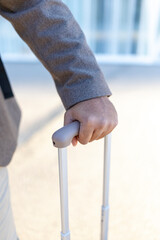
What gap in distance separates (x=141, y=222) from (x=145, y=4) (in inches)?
97.7

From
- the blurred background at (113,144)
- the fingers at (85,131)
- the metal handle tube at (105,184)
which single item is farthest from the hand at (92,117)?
the blurred background at (113,144)

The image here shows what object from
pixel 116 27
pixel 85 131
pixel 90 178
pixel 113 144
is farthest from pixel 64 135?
pixel 116 27

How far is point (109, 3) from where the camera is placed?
10.6 feet

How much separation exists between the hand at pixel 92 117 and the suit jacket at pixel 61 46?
1cm

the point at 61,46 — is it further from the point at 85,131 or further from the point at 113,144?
the point at 113,144

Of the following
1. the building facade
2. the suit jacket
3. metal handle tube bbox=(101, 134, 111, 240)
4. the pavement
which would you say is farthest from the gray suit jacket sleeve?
the building facade

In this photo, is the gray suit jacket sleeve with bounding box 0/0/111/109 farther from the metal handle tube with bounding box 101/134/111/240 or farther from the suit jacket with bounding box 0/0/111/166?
the metal handle tube with bounding box 101/134/111/240

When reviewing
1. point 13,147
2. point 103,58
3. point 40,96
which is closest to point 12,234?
point 13,147

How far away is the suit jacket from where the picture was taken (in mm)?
561

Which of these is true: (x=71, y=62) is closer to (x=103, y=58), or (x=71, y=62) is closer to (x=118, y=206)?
(x=118, y=206)

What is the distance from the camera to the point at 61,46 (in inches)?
22.5

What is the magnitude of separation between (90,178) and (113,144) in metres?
0.32

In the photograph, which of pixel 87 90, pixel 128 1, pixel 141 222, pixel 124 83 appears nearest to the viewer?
pixel 87 90

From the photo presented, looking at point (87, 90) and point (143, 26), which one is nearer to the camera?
point (87, 90)
